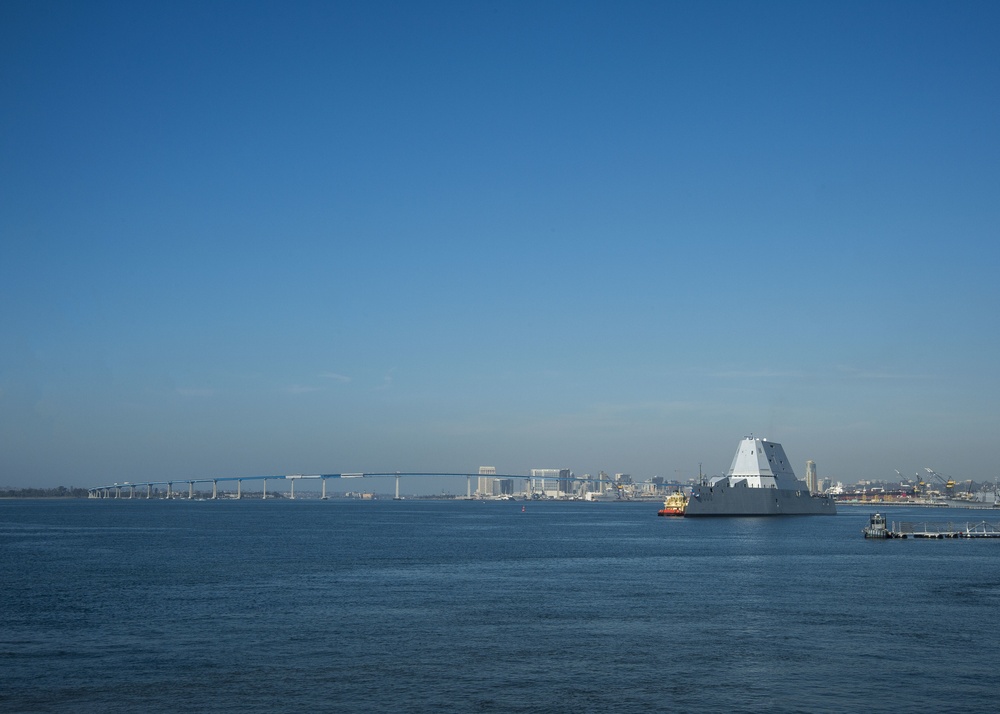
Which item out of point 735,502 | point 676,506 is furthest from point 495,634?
point 676,506

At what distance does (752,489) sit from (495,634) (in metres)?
111

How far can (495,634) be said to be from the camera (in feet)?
114

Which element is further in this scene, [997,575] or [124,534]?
[124,534]

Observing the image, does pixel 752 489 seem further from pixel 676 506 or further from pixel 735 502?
pixel 676 506

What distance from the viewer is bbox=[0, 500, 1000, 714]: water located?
25781 millimetres

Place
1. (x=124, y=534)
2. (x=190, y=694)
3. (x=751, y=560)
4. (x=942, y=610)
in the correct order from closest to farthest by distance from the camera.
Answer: (x=190, y=694) → (x=942, y=610) → (x=751, y=560) → (x=124, y=534)

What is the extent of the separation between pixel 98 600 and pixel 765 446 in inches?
4645

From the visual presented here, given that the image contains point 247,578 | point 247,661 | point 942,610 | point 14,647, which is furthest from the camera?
point 247,578

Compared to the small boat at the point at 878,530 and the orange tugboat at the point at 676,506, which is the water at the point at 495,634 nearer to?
the small boat at the point at 878,530

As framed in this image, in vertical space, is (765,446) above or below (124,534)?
above

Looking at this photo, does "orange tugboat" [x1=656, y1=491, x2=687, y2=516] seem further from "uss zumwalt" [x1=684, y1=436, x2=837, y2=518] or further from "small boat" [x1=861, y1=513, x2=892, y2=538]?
"small boat" [x1=861, y1=513, x2=892, y2=538]

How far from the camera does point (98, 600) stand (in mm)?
43281

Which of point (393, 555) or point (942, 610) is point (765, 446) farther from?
point (942, 610)

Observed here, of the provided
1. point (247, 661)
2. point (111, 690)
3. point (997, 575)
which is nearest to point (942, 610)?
point (997, 575)
